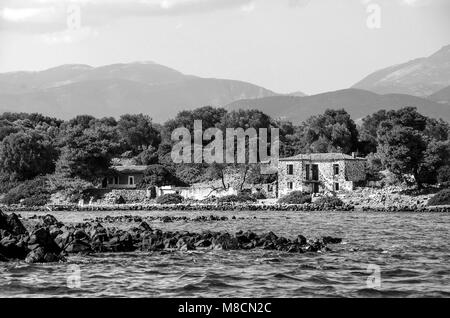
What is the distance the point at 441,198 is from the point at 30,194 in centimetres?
3867

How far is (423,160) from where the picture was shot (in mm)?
68688

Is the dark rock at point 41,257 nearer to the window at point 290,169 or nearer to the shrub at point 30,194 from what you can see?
the window at point 290,169

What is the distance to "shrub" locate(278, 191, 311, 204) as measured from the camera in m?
71.8

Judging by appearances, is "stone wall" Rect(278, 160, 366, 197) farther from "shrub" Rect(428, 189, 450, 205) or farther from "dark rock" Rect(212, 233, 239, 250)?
"dark rock" Rect(212, 233, 239, 250)

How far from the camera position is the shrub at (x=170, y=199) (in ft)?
253

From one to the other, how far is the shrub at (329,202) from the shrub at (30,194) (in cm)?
2671

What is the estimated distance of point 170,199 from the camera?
254ft

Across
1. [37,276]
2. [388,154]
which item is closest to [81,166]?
[388,154]

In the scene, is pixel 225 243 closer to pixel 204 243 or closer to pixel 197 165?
pixel 204 243

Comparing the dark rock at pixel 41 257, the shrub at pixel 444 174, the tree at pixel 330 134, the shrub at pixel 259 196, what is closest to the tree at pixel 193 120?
the tree at pixel 330 134

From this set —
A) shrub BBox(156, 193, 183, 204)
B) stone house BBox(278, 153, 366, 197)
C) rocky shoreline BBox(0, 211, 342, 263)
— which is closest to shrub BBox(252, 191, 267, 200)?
stone house BBox(278, 153, 366, 197)

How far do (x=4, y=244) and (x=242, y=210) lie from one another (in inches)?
1569

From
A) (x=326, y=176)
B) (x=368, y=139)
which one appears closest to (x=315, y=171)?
(x=326, y=176)
